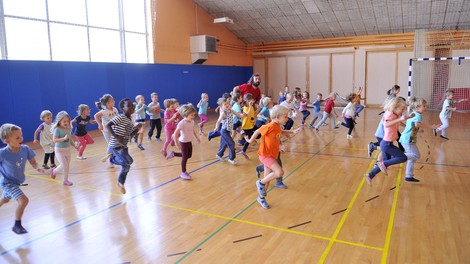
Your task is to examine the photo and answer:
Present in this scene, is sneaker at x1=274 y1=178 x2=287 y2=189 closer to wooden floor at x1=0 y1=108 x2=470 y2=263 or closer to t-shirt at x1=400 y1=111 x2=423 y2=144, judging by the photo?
wooden floor at x1=0 y1=108 x2=470 y2=263

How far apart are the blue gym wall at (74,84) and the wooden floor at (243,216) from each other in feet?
14.8

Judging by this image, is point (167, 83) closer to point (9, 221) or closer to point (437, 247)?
point (9, 221)

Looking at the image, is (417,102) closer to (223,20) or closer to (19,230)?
(19,230)

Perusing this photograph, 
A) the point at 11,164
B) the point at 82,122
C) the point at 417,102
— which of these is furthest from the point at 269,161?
the point at 82,122

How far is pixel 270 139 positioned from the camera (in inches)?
207

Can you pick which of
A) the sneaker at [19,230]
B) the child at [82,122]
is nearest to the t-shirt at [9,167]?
the sneaker at [19,230]

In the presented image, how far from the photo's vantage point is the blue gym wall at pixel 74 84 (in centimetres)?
1116

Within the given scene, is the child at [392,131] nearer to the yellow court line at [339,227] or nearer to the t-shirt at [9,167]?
the yellow court line at [339,227]

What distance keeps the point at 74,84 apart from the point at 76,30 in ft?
6.84

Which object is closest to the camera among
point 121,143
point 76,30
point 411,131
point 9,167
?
point 9,167

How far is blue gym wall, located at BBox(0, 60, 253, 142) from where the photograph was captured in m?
11.2

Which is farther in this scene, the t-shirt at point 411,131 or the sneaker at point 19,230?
the t-shirt at point 411,131

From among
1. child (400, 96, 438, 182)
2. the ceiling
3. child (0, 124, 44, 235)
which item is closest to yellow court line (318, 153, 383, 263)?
child (400, 96, 438, 182)

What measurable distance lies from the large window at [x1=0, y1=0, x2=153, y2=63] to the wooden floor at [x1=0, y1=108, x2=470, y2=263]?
19.5 feet
